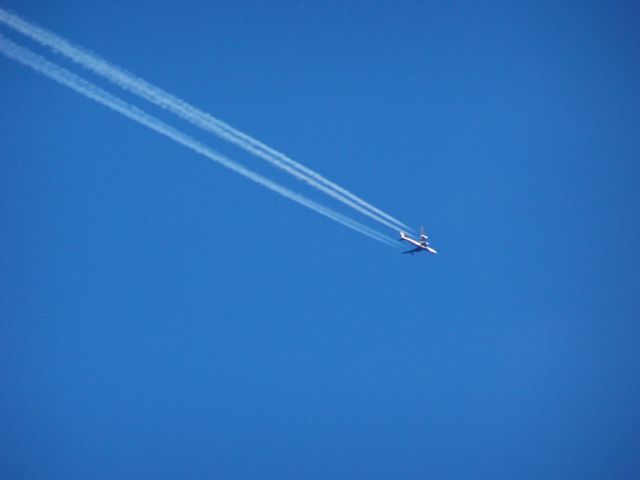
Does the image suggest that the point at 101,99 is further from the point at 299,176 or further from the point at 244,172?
the point at 299,176

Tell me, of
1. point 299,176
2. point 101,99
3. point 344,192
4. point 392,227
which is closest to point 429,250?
point 392,227

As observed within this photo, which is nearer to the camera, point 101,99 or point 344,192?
point 101,99

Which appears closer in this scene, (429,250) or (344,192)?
(344,192)

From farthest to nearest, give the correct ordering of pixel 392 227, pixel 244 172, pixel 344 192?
1. pixel 392 227
2. pixel 344 192
3. pixel 244 172

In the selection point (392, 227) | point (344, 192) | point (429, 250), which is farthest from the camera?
point (429, 250)

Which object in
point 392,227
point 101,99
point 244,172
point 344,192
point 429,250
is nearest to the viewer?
point 101,99

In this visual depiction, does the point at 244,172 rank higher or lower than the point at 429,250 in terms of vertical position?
lower

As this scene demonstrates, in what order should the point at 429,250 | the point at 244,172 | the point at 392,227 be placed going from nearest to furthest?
the point at 244,172 < the point at 392,227 < the point at 429,250

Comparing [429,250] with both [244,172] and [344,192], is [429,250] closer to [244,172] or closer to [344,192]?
[344,192]

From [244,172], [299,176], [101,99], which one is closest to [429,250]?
[299,176]
